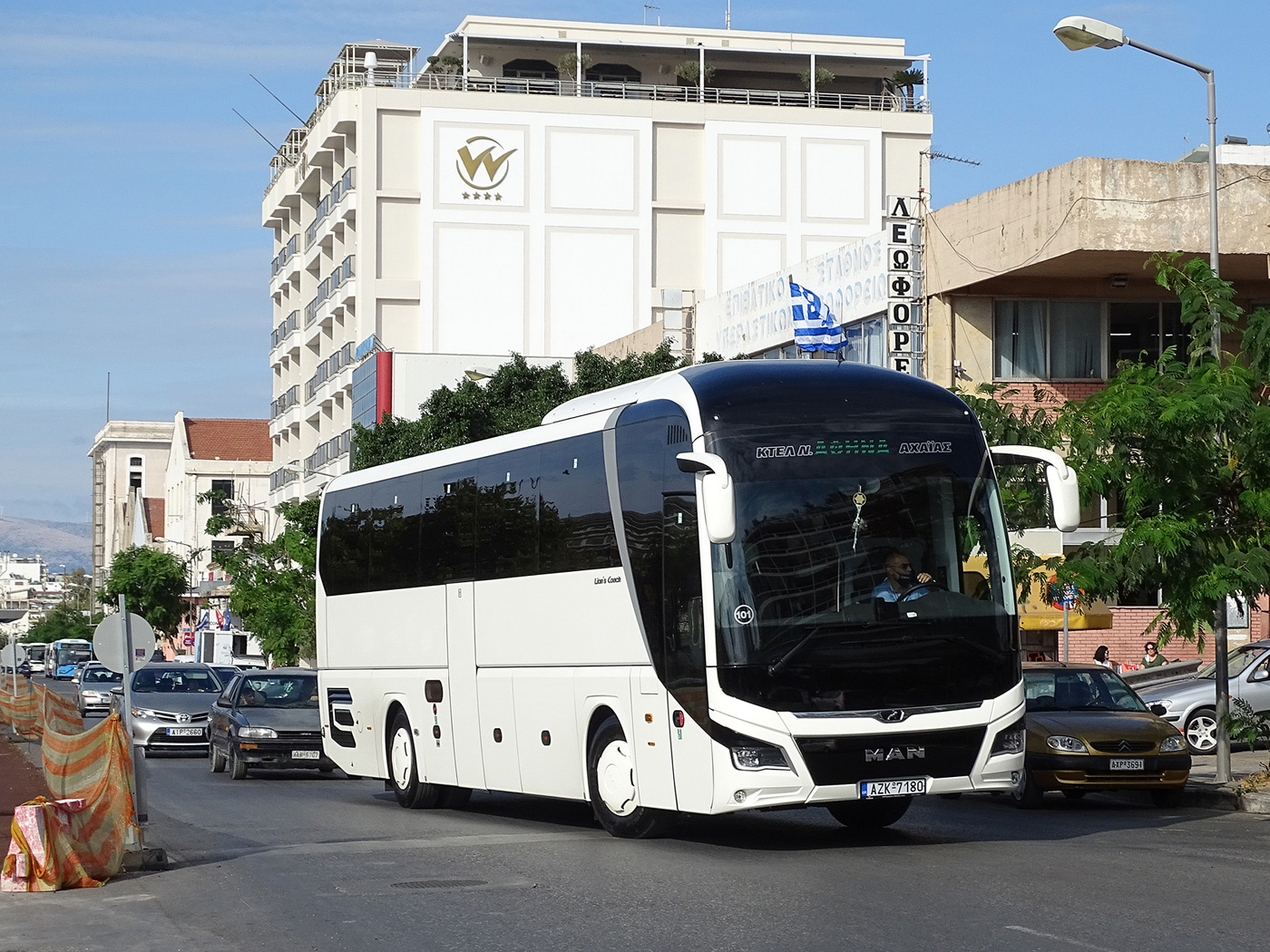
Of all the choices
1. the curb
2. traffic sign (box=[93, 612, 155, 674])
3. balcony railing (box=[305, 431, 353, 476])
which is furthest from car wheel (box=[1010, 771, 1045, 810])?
balcony railing (box=[305, 431, 353, 476])

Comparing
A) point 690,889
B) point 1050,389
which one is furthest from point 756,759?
point 1050,389

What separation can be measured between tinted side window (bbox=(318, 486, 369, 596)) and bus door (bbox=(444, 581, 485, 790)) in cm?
298

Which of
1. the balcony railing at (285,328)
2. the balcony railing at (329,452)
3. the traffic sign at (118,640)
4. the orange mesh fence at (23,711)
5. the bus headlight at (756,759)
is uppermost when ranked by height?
the balcony railing at (285,328)

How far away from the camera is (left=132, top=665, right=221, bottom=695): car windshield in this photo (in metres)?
36.7

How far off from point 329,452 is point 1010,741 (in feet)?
228

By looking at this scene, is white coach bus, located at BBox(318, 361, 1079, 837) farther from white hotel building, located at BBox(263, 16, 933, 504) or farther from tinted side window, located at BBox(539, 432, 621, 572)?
white hotel building, located at BBox(263, 16, 933, 504)

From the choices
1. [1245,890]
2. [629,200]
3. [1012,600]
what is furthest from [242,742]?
[629,200]

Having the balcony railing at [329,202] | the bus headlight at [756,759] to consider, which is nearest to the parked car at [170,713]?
the bus headlight at [756,759]

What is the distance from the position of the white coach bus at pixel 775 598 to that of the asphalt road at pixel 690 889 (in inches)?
25.6

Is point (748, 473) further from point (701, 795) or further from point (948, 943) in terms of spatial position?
point (948, 943)

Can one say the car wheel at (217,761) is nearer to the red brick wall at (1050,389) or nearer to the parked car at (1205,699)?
the parked car at (1205,699)

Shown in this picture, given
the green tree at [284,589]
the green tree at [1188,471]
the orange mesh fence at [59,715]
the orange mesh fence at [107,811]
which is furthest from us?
the green tree at [284,589]

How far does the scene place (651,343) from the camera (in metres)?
56.2

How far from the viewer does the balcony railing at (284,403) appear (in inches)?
3654
